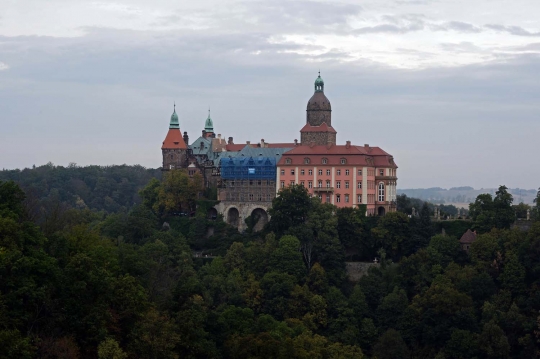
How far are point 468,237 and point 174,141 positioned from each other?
28.5m

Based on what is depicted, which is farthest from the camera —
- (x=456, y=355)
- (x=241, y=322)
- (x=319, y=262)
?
(x=319, y=262)

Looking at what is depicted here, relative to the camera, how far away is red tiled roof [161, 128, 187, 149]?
97062mm

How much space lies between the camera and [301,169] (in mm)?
91188

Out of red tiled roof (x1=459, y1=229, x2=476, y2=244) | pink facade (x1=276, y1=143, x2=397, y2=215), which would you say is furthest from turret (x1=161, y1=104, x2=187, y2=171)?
red tiled roof (x1=459, y1=229, x2=476, y2=244)

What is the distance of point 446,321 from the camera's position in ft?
247

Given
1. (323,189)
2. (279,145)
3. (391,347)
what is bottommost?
(391,347)

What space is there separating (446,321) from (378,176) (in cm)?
1888

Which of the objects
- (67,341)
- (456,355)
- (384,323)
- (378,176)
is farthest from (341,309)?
(67,341)

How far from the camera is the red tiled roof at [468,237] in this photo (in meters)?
83.3

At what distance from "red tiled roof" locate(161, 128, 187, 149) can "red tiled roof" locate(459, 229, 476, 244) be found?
27.2m

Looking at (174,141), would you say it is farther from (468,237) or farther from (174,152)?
(468,237)

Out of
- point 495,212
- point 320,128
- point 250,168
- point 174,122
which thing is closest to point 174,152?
point 174,122

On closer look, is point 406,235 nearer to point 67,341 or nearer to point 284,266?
point 284,266

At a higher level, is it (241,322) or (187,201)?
(187,201)
